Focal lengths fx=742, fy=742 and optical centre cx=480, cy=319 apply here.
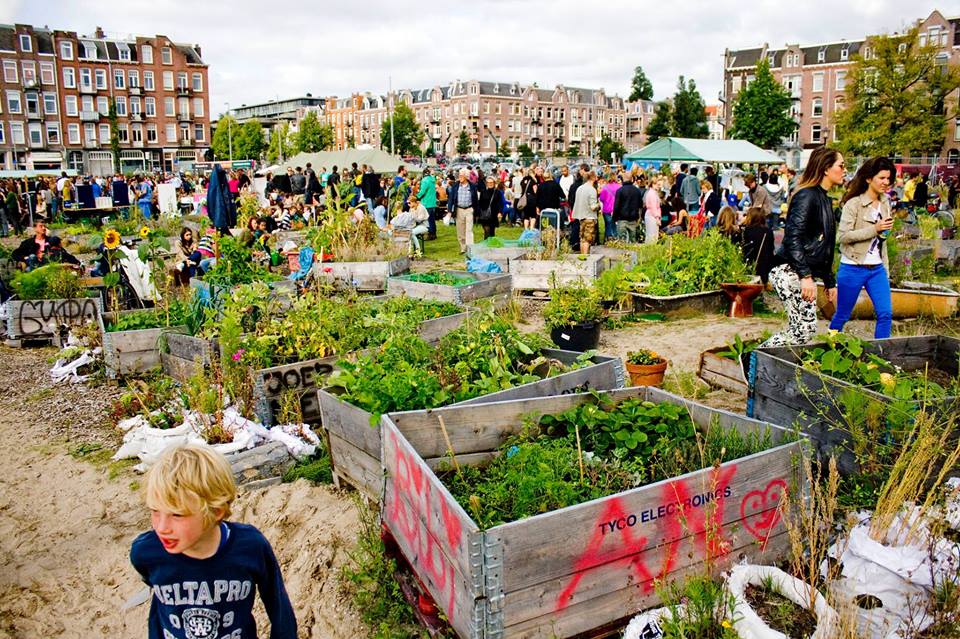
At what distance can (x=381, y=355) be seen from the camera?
550cm

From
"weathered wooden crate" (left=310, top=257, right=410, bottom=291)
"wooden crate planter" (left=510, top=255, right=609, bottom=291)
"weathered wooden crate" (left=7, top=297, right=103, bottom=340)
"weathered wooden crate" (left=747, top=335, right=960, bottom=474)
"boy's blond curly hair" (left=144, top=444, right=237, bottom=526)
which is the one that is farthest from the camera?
"weathered wooden crate" (left=310, top=257, right=410, bottom=291)

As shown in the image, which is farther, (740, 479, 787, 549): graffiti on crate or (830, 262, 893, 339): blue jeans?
(830, 262, 893, 339): blue jeans

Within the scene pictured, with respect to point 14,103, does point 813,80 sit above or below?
above

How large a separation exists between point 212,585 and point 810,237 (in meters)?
4.89

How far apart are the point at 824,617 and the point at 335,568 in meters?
2.63

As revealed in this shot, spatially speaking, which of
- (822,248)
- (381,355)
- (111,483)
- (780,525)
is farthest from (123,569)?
(822,248)

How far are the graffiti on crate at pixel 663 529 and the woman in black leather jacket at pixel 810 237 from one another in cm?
251

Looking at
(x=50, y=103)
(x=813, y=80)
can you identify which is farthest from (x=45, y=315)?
(x=813, y=80)

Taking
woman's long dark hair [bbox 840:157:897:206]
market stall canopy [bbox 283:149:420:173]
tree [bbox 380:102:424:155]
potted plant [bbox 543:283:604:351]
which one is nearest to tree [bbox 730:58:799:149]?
tree [bbox 380:102:424:155]

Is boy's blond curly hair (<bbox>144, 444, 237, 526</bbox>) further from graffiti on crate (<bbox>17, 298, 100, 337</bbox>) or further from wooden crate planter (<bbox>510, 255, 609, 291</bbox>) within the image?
wooden crate planter (<bbox>510, 255, 609, 291</bbox>)

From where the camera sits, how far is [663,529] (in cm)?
336

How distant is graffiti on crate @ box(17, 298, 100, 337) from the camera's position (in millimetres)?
10031

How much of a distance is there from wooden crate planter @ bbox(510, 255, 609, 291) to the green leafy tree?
6777 centimetres

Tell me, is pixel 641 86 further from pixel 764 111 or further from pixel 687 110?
pixel 764 111
